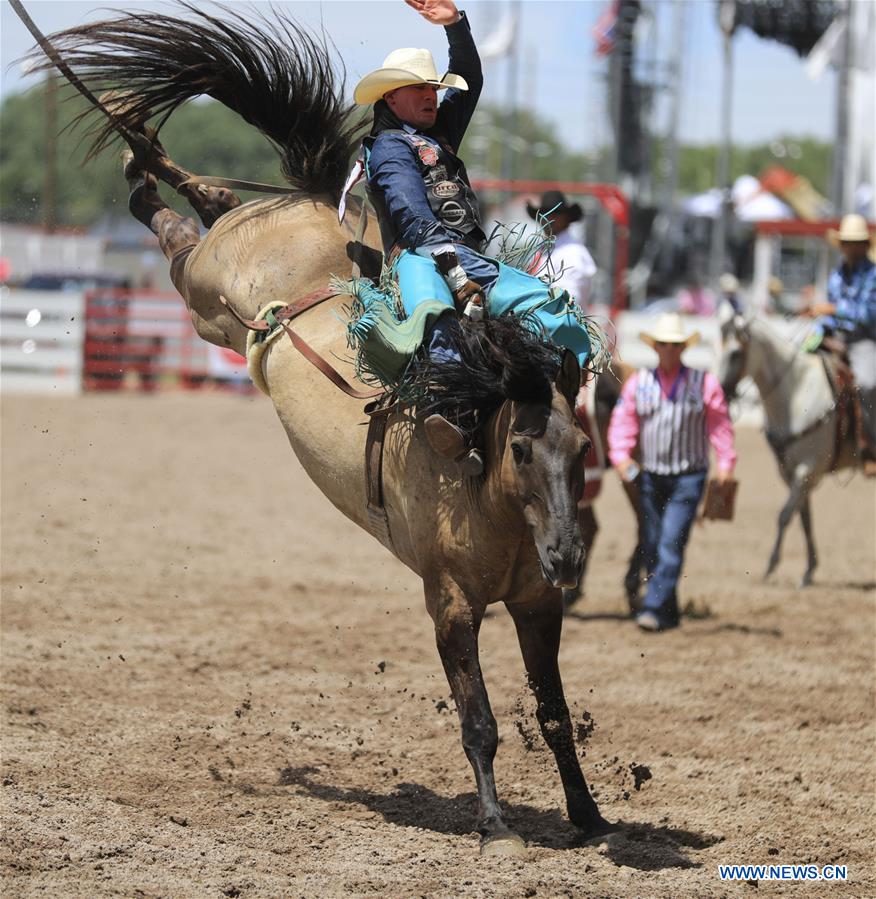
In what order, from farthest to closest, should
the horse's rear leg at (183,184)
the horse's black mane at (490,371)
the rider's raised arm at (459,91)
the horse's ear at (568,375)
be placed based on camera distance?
the horse's rear leg at (183,184) < the rider's raised arm at (459,91) < the horse's ear at (568,375) < the horse's black mane at (490,371)

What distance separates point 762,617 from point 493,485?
466 centimetres

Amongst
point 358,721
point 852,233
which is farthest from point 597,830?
point 852,233

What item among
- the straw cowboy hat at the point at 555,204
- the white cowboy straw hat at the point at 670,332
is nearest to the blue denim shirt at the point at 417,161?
the straw cowboy hat at the point at 555,204

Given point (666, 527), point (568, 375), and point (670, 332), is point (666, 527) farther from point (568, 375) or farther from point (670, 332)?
point (568, 375)

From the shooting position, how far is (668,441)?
26.0 ft

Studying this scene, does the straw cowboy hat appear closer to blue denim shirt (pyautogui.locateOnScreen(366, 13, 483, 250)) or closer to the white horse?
the white horse

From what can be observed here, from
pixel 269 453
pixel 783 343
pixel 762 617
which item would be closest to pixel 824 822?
pixel 762 617

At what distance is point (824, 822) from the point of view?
475 cm

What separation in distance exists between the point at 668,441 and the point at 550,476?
13.2 feet

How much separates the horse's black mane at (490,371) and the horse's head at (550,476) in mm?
63

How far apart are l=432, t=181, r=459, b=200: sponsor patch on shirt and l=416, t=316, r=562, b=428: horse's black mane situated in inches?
20.0

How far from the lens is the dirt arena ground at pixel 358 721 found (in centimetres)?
413
